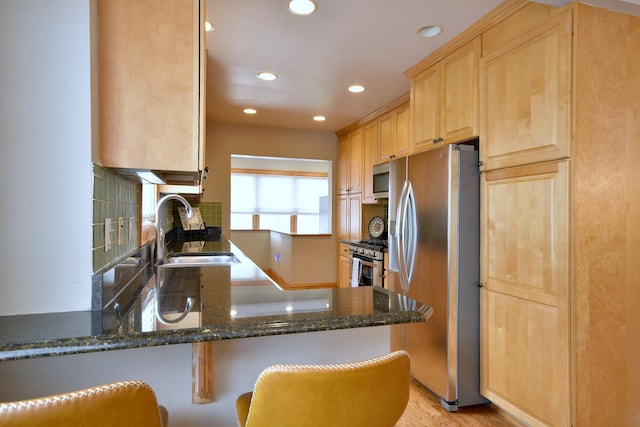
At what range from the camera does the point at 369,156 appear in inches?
169

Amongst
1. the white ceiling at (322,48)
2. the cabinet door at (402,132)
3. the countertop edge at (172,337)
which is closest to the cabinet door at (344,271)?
the cabinet door at (402,132)

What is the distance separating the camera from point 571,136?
1.61 metres

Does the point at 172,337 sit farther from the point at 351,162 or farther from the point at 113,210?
the point at 351,162

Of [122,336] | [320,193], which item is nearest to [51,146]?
[122,336]

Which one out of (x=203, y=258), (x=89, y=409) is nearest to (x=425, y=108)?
(x=203, y=258)

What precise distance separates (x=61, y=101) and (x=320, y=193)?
728 centimetres

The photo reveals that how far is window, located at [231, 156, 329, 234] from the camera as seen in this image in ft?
25.0

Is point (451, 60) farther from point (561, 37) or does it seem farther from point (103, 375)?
point (103, 375)

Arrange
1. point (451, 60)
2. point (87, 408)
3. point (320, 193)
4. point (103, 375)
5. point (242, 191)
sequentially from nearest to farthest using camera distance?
point (87, 408)
point (103, 375)
point (451, 60)
point (242, 191)
point (320, 193)

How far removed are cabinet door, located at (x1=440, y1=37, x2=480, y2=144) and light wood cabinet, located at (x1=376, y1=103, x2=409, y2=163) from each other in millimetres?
1108

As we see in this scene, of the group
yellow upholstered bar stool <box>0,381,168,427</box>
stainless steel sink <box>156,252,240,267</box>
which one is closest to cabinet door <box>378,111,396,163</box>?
stainless steel sink <box>156,252,240,267</box>

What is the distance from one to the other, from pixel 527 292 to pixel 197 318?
163 centimetres

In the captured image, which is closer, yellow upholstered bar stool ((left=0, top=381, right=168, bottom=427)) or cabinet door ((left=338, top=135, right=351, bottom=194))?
yellow upholstered bar stool ((left=0, top=381, right=168, bottom=427))

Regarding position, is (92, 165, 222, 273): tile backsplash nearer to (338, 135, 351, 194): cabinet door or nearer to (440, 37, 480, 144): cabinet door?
(440, 37, 480, 144): cabinet door
